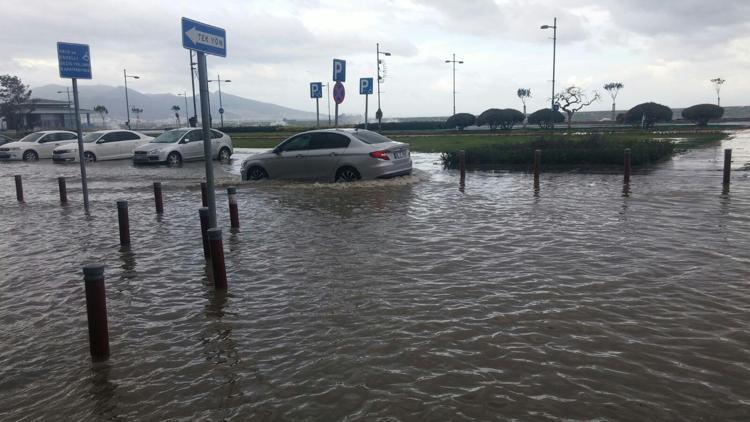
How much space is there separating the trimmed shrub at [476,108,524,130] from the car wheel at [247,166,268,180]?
3703cm

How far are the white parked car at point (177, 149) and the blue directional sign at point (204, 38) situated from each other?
17.4 meters

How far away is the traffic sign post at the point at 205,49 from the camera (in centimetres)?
698

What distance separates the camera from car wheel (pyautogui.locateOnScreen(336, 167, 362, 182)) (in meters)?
15.4

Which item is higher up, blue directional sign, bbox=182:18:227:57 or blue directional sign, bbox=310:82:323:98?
blue directional sign, bbox=310:82:323:98

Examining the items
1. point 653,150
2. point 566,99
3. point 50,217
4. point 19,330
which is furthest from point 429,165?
point 566,99

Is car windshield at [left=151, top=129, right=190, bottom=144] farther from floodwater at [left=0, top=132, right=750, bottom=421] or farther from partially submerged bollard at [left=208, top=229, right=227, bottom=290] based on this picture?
partially submerged bollard at [left=208, top=229, right=227, bottom=290]

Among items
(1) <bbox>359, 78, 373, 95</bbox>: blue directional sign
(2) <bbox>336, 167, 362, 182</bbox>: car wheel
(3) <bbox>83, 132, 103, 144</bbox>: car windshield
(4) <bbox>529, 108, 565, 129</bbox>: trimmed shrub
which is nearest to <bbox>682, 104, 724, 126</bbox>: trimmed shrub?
(4) <bbox>529, 108, 565, 129</bbox>: trimmed shrub

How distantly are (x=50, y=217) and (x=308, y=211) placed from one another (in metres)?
5.46

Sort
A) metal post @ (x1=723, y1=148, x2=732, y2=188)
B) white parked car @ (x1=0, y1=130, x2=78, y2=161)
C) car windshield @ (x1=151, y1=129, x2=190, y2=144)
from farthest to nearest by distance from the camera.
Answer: white parked car @ (x1=0, y1=130, x2=78, y2=161) → car windshield @ (x1=151, y1=129, x2=190, y2=144) → metal post @ (x1=723, y1=148, x2=732, y2=188)

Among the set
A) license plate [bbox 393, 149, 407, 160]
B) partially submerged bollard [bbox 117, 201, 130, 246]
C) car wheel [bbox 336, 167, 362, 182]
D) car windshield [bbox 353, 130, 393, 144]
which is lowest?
partially submerged bollard [bbox 117, 201, 130, 246]

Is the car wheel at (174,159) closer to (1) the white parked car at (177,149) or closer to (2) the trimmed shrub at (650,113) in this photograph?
(1) the white parked car at (177,149)

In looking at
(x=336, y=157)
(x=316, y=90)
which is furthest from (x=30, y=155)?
(x=336, y=157)

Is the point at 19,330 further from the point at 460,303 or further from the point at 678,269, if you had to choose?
the point at 678,269

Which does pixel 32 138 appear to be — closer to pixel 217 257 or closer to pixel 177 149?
pixel 177 149
